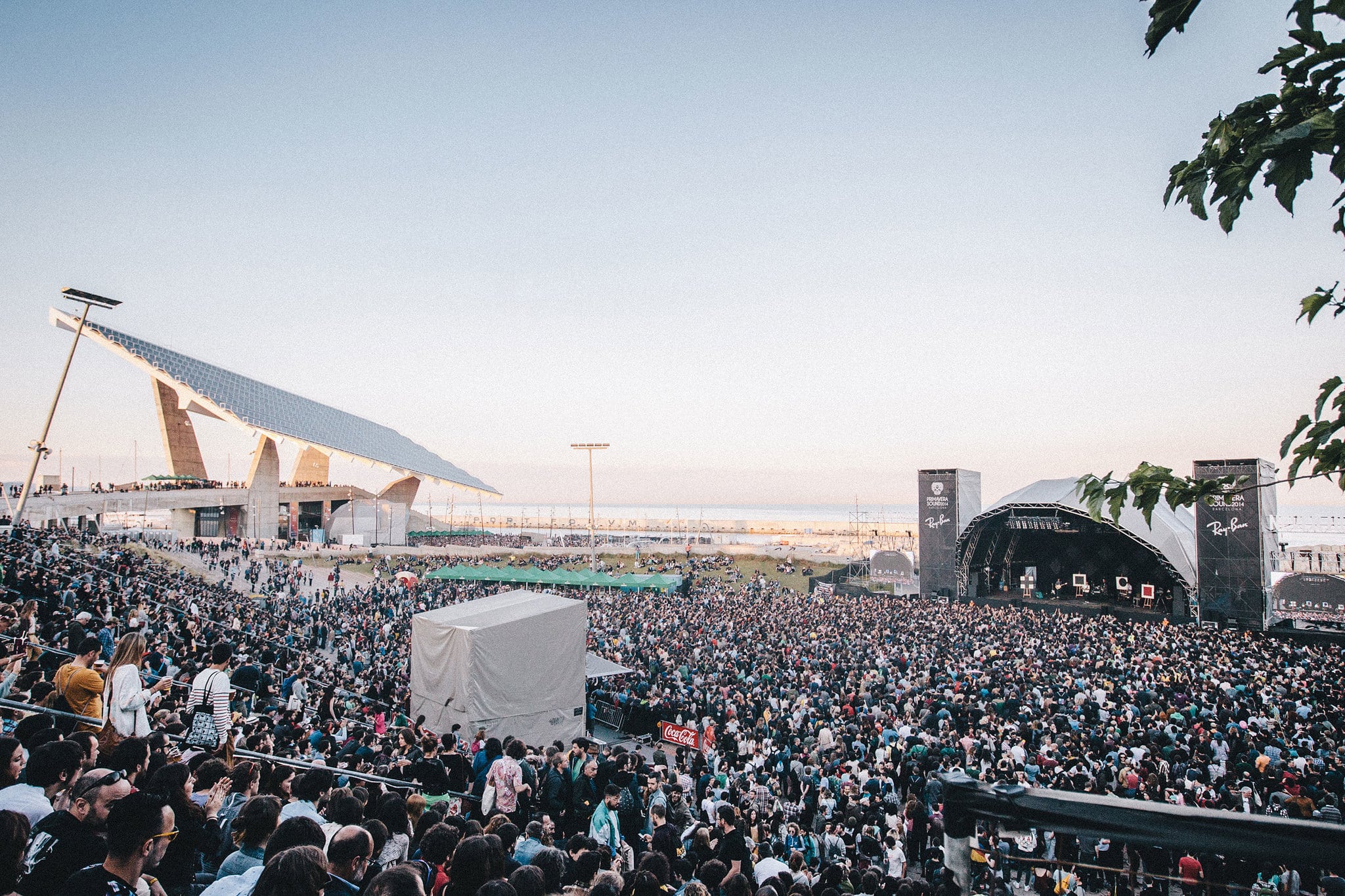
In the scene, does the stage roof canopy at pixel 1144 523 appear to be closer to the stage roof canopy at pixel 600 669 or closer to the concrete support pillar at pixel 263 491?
the stage roof canopy at pixel 600 669

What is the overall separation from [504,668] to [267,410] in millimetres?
44266

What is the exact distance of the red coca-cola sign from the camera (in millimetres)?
13820

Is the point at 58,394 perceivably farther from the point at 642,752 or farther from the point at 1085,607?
the point at 1085,607

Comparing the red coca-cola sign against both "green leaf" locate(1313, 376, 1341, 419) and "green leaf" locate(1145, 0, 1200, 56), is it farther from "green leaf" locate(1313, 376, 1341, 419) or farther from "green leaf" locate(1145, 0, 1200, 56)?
"green leaf" locate(1145, 0, 1200, 56)

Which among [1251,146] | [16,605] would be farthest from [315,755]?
[1251,146]

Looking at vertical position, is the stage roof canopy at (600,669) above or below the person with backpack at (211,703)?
below

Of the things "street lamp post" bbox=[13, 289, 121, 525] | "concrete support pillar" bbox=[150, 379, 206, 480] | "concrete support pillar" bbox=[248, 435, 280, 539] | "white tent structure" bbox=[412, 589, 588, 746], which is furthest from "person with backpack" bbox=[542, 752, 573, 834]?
"concrete support pillar" bbox=[248, 435, 280, 539]

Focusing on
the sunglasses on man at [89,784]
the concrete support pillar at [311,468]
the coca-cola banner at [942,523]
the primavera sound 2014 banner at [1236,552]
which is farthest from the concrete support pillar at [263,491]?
the primavera sound 2014 banner at [1236,552]

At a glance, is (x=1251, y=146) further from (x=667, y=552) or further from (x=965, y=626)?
(x=667, y=552)

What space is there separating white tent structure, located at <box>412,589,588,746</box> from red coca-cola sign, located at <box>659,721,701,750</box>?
1787 millimetres

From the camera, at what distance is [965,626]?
26.1 meters

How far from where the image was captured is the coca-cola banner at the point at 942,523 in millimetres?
33531

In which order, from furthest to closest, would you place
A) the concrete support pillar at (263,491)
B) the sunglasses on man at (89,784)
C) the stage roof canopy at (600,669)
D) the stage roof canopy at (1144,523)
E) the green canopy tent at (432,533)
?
the green canopy tent at (432,533)
the concrete support pillar at (263,491)
the stage roof canopy at (1144,523)
the stage roof canopy at (600,669)
the sunglasses on man at (89,784)

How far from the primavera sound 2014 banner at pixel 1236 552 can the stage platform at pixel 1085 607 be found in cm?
148
